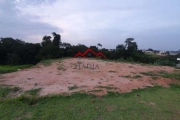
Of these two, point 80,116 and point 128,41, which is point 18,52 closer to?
point 128,41

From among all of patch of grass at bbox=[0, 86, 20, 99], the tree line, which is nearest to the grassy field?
patch of grass at bbox=[0, 86, 20, 99]

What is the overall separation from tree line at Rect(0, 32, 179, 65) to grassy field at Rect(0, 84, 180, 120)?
9.60 m

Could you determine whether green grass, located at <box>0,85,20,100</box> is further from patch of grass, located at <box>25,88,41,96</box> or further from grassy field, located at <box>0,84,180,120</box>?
patch of grass, located at <box>25,88,41,96</box>

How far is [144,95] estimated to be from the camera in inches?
133

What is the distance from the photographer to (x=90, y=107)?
257 centimetres

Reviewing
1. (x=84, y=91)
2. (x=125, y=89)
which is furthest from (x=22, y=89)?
(x=125, y=89)

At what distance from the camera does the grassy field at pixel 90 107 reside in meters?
2.28

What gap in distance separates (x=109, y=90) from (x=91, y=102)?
79 cm

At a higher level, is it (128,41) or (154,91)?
(128,41)

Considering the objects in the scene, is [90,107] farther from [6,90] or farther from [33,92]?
[6,90]

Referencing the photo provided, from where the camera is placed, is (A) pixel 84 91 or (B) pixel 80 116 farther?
(A) pixel 84 91

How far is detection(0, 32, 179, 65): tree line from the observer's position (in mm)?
13836

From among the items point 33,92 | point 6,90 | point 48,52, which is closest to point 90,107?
point 33,92

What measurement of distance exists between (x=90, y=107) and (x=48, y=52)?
12.4m
